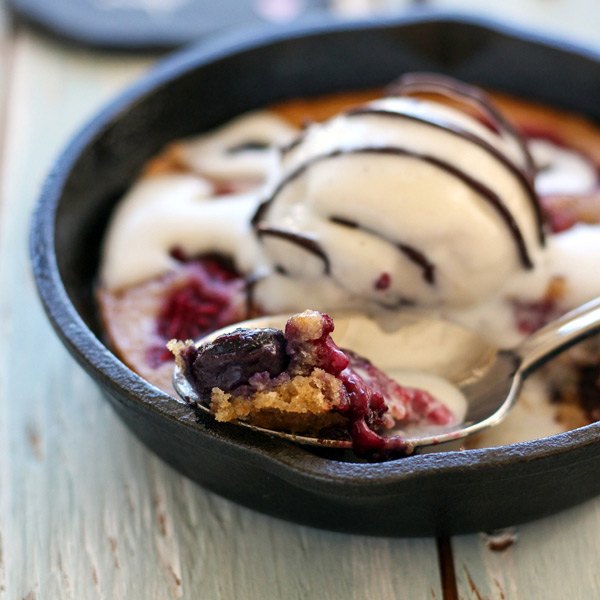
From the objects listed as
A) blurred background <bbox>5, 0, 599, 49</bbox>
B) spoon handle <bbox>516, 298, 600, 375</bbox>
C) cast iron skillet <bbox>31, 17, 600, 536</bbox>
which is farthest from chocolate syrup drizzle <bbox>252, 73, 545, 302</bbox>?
blurred background <bbox>5, 0, 599, 49</bbox>

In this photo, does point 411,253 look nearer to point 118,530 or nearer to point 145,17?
point 118,530

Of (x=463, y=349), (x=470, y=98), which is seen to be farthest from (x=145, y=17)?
(x=463, y=349)

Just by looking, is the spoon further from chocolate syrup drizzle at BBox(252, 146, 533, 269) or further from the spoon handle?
chocolate syrup drizzle at BBox(252, 146, 533, 269)

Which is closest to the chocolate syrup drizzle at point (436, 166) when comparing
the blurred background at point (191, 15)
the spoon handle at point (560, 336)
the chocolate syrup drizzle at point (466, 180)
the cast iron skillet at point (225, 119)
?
the chocolate syrup drizzle at point (466, 180)

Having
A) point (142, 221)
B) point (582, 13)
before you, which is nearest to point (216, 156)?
point (142, 221)

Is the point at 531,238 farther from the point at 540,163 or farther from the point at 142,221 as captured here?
the point at 142,221

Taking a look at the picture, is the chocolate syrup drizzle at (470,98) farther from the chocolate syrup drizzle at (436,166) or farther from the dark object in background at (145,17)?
the dark object in background at (145,17)
